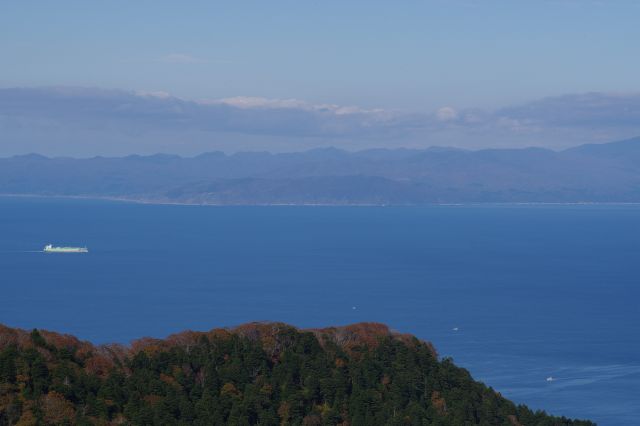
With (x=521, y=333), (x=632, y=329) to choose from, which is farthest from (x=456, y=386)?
(x=632, y=329)

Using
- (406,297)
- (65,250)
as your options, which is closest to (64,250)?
(65,250)

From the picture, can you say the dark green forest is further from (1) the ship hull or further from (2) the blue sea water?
(1) the ship hull

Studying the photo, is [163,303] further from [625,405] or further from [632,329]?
[625,405]

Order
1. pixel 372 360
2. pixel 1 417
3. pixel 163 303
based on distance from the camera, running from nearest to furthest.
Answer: pixel 1 417 < pixel 372 360 < pixel 163 303

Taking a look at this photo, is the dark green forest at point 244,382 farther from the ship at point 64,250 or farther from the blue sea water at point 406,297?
the ship at point 64,250

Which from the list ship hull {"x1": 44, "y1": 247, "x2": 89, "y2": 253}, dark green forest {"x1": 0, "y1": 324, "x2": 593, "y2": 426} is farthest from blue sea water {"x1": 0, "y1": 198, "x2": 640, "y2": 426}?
dark green forest {"x1": 0, "y1": 324, "x2": 593, "y2": 426}

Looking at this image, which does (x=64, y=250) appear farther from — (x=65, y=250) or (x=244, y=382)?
(x=244, y=382)
